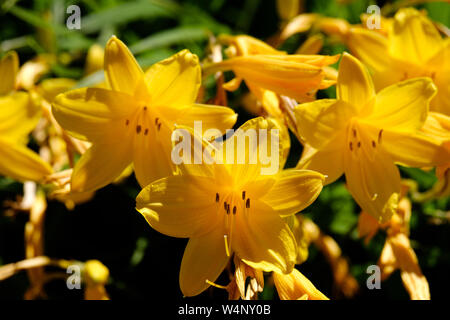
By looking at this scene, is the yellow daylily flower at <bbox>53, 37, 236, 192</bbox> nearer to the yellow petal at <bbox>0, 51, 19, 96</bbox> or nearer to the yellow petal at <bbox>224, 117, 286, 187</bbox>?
the yellow petal at <bbox>224, 117, 286, 187</bbox>

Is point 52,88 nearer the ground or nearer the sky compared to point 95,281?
nearer the sky

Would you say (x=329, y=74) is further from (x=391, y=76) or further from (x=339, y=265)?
(x=339, y=265)

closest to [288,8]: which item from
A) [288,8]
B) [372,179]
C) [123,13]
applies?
[288,8]

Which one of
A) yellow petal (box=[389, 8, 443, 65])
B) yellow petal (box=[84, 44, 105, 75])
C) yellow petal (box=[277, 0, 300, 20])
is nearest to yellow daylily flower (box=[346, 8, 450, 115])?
yellow petal (box=[389, 8, 443, 65])

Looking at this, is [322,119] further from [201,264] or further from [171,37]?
[171,37]

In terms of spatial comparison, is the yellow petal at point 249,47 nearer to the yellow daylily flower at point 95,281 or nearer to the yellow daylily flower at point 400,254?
the yellow daylily flower at point 400,254

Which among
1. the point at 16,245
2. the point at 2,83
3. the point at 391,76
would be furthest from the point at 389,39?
the point at 16,245
